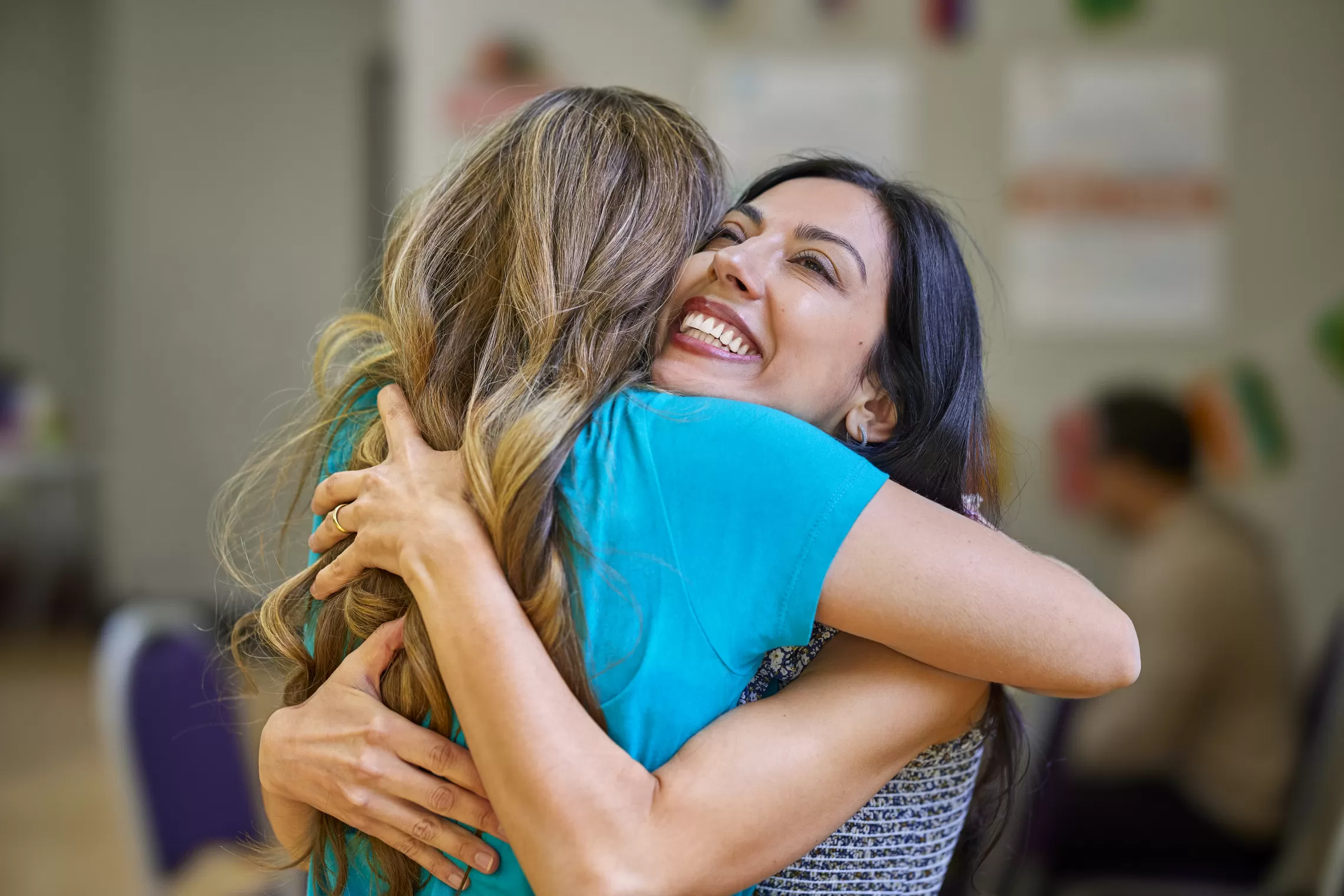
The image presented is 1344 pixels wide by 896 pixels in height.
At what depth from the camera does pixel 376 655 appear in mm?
1009

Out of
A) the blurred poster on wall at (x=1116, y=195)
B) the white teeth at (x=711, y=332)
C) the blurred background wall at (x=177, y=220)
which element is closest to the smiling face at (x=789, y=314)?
the white teeth at (x=711, y=332)

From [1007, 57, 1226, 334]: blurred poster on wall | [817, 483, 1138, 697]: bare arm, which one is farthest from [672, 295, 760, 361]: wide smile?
[1007, 57, 1226, 334]: blurred poster on wall

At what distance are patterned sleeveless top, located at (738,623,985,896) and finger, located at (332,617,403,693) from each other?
318 mm

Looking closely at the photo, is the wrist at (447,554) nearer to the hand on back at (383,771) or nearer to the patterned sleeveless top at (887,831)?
the hand on back at (383,771)

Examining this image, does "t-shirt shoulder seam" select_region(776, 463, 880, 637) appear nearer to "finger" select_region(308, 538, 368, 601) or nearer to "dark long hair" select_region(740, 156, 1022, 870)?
"dark long hair" select_region(740, 156, 1022, 870)

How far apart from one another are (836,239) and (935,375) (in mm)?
168

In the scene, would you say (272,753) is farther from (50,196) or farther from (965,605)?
(50,196)

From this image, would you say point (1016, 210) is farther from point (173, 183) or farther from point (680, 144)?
point (173, 183)

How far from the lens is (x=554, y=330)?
1010 millimetres

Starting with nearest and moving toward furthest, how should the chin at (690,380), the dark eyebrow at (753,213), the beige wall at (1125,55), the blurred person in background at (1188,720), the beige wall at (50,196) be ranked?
the chin at (690,380) < the dark eyebrow at (753,213) < the blurred person in background at (1188,720) < the beige wall at (1125,55) < the beige wall at (50,196)

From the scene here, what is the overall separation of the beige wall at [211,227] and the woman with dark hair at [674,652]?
17.9 feet

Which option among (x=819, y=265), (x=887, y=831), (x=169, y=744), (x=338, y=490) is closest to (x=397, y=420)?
(x=338, y=490)

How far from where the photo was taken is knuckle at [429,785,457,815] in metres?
0.95

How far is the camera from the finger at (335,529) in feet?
3.31
